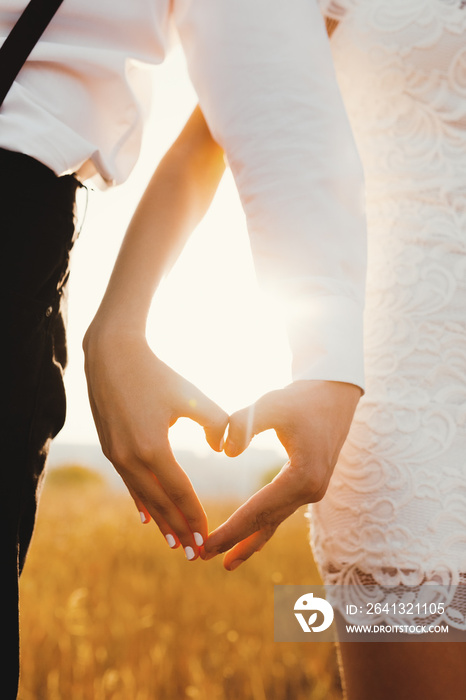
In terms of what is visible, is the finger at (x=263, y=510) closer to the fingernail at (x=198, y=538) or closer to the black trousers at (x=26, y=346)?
the fingernail at (x=198, y=538)

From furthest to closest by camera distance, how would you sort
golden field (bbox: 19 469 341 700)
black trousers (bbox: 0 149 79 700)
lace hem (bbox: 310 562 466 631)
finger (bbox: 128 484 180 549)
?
golden field (bbox: 19 469 341 700) → lace hem (bbox: 310 562 466 631) → finger (bbox: 128 484 180 549) → black trousers (bbox: 0 149 79 700)

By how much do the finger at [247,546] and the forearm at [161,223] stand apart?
0.35 metres

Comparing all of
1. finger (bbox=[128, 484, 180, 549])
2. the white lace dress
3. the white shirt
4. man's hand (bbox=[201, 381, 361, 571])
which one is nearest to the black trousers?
the white shirt

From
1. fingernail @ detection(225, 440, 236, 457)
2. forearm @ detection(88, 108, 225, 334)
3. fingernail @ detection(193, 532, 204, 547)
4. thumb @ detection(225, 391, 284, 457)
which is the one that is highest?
forearm @ detection(88, 108, 225, 334)

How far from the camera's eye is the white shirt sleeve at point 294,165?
32.2 inches

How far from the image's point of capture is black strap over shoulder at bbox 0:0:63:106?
741mm

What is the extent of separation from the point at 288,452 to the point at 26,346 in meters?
0.39

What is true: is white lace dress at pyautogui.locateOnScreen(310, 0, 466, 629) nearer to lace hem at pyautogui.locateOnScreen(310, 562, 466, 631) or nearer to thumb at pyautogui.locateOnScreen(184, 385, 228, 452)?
lace hem at pyautogui.locateOnScreen(310, 562, 466, 631)

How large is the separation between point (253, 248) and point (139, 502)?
0.45 meters

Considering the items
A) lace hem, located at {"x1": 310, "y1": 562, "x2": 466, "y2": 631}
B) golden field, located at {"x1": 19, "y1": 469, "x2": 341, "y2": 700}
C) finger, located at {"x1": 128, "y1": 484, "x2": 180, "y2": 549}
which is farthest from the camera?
golden field, located at {"x1": 19, "y1": 469, "x2": 341, "y2": 700}

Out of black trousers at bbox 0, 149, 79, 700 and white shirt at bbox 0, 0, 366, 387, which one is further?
white shirt at bbox 0, 0, 366, 387

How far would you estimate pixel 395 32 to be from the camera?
1155 millimetres

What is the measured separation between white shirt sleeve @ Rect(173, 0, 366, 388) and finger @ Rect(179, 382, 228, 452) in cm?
15

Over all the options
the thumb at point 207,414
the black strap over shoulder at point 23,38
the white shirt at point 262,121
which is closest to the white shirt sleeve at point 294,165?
the white shirt at point 262,121
